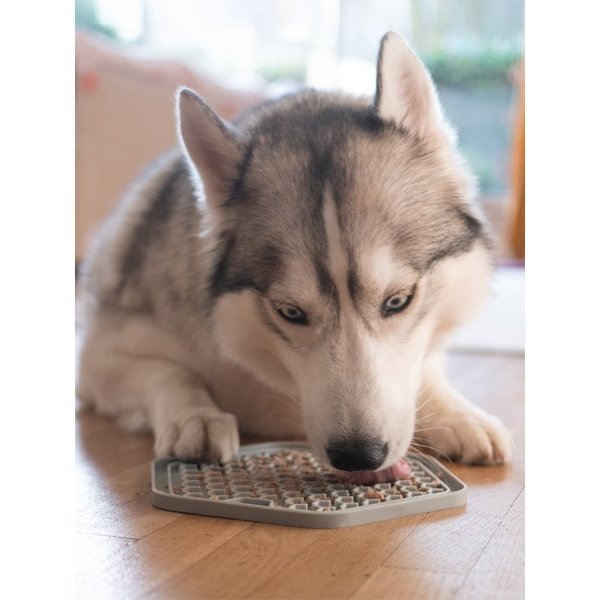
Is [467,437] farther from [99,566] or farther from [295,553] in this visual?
[99,566]

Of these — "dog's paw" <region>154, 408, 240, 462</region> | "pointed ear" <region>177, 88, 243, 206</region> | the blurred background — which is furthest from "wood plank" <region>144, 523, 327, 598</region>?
the blurred background

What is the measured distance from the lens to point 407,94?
2.21 m

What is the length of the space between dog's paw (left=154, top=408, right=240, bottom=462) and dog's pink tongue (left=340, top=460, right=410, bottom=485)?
1.15ft

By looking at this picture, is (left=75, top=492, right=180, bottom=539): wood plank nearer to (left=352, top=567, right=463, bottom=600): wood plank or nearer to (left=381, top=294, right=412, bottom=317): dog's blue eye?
(left=352, top=567, right=463, bottom=600): wood plank

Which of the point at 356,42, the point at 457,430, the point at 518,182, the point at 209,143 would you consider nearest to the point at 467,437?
the point at 457,430

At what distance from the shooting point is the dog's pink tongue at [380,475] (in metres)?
2.04

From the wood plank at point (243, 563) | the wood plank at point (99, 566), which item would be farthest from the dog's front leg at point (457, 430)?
the wood plank at point (99, 566)

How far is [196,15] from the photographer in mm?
9414

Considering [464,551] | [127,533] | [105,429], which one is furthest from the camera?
[105,429]

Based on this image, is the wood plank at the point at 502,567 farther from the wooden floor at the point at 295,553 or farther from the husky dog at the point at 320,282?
the husky dog at the point at 320,282

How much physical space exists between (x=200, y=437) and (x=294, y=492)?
1.17 feet
